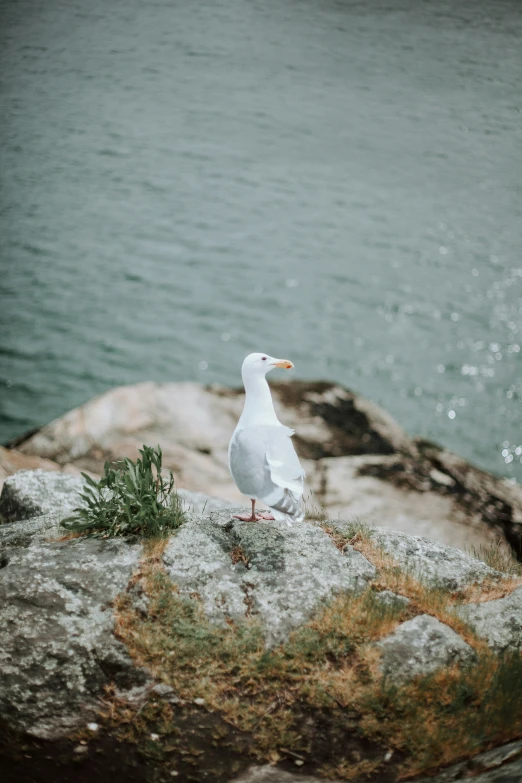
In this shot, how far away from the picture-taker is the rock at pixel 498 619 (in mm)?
4758

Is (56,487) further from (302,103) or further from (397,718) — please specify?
(302,103)

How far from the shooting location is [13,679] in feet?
14.7

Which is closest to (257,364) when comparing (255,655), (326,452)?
(255,655)

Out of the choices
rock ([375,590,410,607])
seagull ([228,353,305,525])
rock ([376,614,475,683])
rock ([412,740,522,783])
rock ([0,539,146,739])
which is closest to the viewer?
rock ([412,740,522,783])

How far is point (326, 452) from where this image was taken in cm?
1127

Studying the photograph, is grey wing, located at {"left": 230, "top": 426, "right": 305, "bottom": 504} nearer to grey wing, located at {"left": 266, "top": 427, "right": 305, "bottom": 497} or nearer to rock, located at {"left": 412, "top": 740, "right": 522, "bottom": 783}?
grey wing, located at {"left": 266, "top": 427, "right": 305, "bottom": 497}

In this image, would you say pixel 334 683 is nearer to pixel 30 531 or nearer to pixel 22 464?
pixel 30 531

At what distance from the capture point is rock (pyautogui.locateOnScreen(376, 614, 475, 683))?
449 cm

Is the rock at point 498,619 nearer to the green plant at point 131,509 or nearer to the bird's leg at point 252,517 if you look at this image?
the bird's leg at point 252,517

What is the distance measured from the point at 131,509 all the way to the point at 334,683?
2.19 metres

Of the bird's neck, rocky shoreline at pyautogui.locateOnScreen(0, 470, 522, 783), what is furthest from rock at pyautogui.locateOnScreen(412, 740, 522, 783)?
the bird's neck

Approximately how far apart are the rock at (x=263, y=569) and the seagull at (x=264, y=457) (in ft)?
1.03

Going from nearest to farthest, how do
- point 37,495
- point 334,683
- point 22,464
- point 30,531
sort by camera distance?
point 334,683 < point 30,531 < point 37,495 < point 22,464

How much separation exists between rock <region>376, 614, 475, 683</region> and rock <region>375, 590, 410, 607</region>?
0.54 ft
